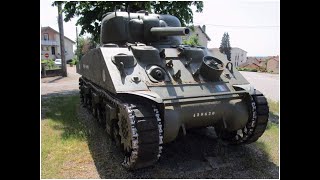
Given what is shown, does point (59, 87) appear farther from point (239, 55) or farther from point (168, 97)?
point (239, 55)

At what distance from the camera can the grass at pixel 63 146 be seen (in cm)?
538

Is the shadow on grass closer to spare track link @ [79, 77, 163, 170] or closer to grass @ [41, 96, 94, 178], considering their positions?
grass @ [41, 96, 94, 178]

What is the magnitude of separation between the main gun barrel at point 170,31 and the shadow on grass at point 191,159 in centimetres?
227

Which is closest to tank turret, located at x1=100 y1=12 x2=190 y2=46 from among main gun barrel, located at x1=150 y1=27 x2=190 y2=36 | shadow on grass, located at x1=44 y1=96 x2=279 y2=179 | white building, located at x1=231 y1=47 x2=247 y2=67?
main gun barrel, located at x1=150 y1=27 x2=190 y2=36


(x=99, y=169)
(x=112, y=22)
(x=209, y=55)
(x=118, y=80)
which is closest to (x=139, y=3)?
(x=112, y=22)

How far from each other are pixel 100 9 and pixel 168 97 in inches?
316

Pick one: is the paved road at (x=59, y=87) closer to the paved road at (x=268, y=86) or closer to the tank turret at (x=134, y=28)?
the tank turret at (x=134, y=28)

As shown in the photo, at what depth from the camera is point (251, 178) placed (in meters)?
5.09

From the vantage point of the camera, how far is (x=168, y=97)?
5207 mm

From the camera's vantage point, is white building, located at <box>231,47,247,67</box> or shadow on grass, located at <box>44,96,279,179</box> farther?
white building, located at <box>231,47,247,67</box>

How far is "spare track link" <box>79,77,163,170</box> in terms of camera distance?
462cm

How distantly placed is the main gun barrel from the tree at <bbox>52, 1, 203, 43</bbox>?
5.20m

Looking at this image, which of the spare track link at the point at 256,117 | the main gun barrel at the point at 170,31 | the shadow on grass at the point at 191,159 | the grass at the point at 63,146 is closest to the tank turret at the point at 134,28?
the main gun barrel at the point at 170,31

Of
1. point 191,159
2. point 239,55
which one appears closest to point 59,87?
point 191,159
